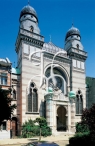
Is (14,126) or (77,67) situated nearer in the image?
(14,126)

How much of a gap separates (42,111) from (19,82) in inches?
260

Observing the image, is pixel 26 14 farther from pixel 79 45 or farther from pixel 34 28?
pixel 79 45

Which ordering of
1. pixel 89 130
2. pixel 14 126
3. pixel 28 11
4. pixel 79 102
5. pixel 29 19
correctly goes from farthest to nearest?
pixel 79 102
pixel 28 11
pixel 29 19
pixel 14 126
pixel 89 130

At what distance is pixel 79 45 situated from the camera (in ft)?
126

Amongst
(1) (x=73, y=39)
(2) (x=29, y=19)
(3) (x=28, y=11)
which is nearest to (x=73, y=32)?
(1) (x=73, y=39)

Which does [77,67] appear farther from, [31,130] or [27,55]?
[31,130]

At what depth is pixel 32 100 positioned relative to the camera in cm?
2967

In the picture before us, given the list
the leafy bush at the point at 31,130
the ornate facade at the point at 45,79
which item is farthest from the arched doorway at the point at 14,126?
the leafy bush at the point at 31,130

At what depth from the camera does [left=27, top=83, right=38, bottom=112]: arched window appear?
29339 mm

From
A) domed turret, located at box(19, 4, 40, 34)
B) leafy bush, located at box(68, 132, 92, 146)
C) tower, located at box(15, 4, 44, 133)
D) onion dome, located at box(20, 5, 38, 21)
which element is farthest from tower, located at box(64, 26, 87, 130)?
leafy bush, located at box(68, 132, 92, 146)

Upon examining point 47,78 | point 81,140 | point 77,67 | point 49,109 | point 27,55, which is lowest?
point 81,140

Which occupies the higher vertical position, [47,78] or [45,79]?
[47,78]

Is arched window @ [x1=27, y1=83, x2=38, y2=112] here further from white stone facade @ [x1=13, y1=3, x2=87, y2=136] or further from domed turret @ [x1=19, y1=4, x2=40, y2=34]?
domed turret @ [x1=19, y1=4, x2=40, y2=34]

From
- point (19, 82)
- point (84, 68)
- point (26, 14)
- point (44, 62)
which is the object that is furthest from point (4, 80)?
point (84, 68)
